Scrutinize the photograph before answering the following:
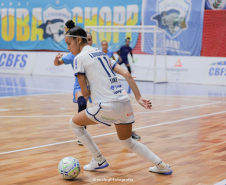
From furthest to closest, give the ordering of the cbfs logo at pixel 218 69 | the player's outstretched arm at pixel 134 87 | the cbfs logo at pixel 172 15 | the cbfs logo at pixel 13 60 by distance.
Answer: the cbfs logo at pixel 13 60 → the cbfs logo at pixel 172 15 → the cbfs logo at pixel 218 69 → the player's outstretched arm at pixel 134 87

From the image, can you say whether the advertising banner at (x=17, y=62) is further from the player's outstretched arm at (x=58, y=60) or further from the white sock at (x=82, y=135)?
the white sock at (x=82, y=135)

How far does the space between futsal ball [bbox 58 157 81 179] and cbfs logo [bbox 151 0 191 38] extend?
15858mm

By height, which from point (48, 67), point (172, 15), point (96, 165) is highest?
point (172, 15)

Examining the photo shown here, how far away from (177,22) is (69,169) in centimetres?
1626

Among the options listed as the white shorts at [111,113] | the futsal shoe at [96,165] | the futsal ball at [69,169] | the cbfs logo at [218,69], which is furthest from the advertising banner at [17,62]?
the white shorts at [111,113]

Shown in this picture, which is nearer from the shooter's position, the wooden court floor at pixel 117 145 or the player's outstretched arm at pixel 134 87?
the player's outstretched arm at pixel 134 87

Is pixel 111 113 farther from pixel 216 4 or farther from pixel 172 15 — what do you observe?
pixel 172 15

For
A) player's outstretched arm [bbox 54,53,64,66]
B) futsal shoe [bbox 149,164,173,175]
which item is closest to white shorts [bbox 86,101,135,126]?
futsal shoe [bbox 149,164,173,175]

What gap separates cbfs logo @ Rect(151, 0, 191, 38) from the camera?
18.9 metres

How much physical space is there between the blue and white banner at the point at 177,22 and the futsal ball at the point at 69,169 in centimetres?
1556

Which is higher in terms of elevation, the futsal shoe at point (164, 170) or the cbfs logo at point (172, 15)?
the cbfs logo at point (172, 15)

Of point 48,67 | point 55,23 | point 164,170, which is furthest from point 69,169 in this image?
point 55,23

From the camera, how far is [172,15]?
1931 cm

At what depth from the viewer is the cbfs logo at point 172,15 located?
18906 mm
